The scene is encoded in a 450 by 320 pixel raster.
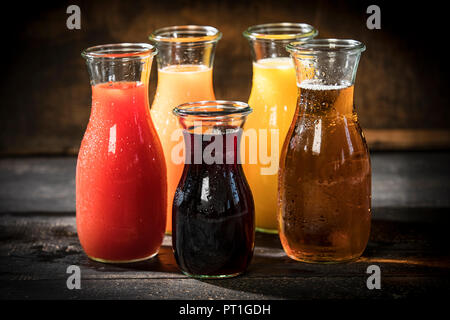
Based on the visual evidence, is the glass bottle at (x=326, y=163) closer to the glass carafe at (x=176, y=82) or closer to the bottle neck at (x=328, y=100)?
the bottle neck at (x=328, y=100)

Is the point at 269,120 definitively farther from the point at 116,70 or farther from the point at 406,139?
the point at 406,139

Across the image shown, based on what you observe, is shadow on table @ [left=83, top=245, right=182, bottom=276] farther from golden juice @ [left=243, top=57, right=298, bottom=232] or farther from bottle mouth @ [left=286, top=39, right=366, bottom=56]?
bottle mouth @ [left=286, top=39, right=366, bottom=56]

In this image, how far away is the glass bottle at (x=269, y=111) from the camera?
107cm

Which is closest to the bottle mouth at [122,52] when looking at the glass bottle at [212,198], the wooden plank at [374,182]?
the glass bottle at [212,198]

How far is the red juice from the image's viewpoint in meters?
0.96

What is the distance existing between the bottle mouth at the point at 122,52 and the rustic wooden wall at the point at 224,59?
67 centimetres

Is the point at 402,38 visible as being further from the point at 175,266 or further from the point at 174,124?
the point at 175,266

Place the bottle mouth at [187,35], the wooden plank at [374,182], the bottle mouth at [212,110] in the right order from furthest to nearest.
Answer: the wooden plank at [374,182] < the bottle mouth at [187,35] < the bottle mouth at [212,110]

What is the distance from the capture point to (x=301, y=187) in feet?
3.13

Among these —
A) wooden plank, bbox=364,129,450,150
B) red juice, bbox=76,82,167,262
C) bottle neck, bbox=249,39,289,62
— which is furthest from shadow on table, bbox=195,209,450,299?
wooden plank, bbox=364,129,450,150

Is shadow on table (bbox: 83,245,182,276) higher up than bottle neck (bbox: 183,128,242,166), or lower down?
lower down

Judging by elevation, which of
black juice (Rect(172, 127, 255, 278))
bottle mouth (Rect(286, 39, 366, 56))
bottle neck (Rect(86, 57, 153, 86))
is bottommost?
black juice (Rect(172, 127, 255, 278))

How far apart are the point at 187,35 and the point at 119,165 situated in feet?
1.03
